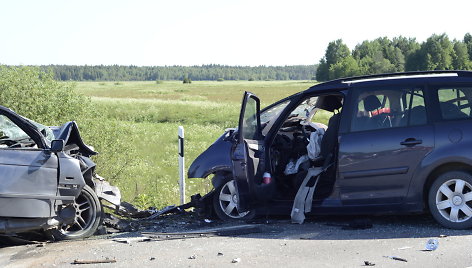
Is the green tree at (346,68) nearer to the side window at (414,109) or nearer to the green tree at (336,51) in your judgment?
the green tree at (336,51)

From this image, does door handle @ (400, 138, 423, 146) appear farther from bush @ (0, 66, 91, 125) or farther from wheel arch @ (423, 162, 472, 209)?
bush @ (0, 66, 91, 125)

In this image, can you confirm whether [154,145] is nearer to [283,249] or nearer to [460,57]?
[283,249]

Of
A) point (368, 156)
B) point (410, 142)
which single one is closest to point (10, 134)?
point (368, 156)

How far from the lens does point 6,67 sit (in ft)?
66.1

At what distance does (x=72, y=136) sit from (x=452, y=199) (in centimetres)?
487

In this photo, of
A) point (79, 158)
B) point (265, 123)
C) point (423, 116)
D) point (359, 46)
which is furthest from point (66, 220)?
point (359, 46)

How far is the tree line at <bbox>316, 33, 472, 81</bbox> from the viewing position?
127 m

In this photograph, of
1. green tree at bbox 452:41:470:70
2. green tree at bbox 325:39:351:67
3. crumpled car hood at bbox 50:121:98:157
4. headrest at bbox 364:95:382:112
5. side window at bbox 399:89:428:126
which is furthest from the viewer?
green tree at bbox 325:39:351:67

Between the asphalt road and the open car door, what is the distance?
0.43 meters

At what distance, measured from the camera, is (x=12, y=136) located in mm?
8555

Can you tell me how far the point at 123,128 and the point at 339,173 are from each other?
532 inches

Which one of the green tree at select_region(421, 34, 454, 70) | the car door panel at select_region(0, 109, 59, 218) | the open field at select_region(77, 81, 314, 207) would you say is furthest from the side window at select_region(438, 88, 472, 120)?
the green tree at select_region(421, 34, 454, 70)

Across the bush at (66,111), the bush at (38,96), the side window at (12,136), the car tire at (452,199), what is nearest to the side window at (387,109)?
the car tire at (452,199)

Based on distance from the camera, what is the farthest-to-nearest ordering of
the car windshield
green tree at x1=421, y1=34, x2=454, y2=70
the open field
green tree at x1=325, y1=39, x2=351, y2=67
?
green tree at x1=325, y1=39, x2=351, y2=67, green tree at x1=421, y1=34, x2=454, y2=70, the open field, the car windshield
